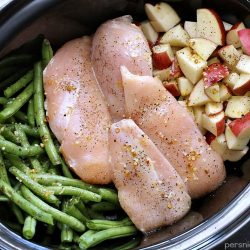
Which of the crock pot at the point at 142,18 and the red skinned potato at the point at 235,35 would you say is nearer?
the crock pot at the point at 142,18

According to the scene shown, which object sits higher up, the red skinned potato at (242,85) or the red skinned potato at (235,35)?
the red skinned potato at (235,35)

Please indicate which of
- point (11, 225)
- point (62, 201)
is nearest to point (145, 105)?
point (62, 201)

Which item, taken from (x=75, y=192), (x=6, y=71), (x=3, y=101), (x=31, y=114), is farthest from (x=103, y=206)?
(x=6, y=71)

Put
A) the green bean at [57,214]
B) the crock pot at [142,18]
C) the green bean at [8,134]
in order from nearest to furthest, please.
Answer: the crock pot at [142,18], the green bean at [57,214], the green bean at [8,134]

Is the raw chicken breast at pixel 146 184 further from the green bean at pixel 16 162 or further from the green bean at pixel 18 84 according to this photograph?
the green bean at pixel 18 84

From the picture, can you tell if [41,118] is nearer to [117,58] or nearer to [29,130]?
[29,130]

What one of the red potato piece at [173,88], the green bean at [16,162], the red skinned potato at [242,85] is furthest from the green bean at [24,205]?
the red skinned potato at [242,85]
